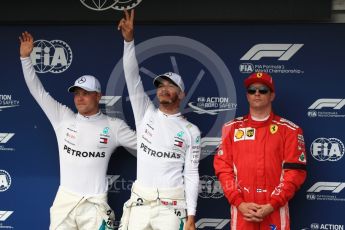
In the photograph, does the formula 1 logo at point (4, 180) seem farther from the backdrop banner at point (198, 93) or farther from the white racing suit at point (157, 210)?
the white racing suit at point (157, 210)

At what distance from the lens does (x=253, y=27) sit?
4.50 meters

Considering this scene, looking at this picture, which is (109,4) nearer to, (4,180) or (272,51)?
(272,51)

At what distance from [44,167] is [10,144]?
13.5 inches

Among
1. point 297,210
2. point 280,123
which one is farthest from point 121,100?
point 297,210

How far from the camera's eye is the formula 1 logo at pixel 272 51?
4461 millimetres

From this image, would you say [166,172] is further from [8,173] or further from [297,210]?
[8,173]

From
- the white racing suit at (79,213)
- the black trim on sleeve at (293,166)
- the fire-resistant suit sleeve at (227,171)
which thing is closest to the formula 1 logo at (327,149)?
the black trim on sleeve at (293,166)

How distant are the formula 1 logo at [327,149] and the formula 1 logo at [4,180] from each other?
96.2 inches

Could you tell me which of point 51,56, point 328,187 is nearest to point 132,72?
point 51,56

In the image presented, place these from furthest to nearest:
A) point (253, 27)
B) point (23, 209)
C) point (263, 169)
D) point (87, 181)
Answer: point (23, 209) → point (253, 27) → point (87, 181) → point (263, 169)

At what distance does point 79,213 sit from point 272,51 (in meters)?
1.89

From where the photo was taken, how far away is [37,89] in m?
4.27

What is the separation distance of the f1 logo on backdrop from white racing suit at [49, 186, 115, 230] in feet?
5.78

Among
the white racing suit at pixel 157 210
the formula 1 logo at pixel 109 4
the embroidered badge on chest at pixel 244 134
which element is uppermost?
the formula 1 logo at pixel 109 4
